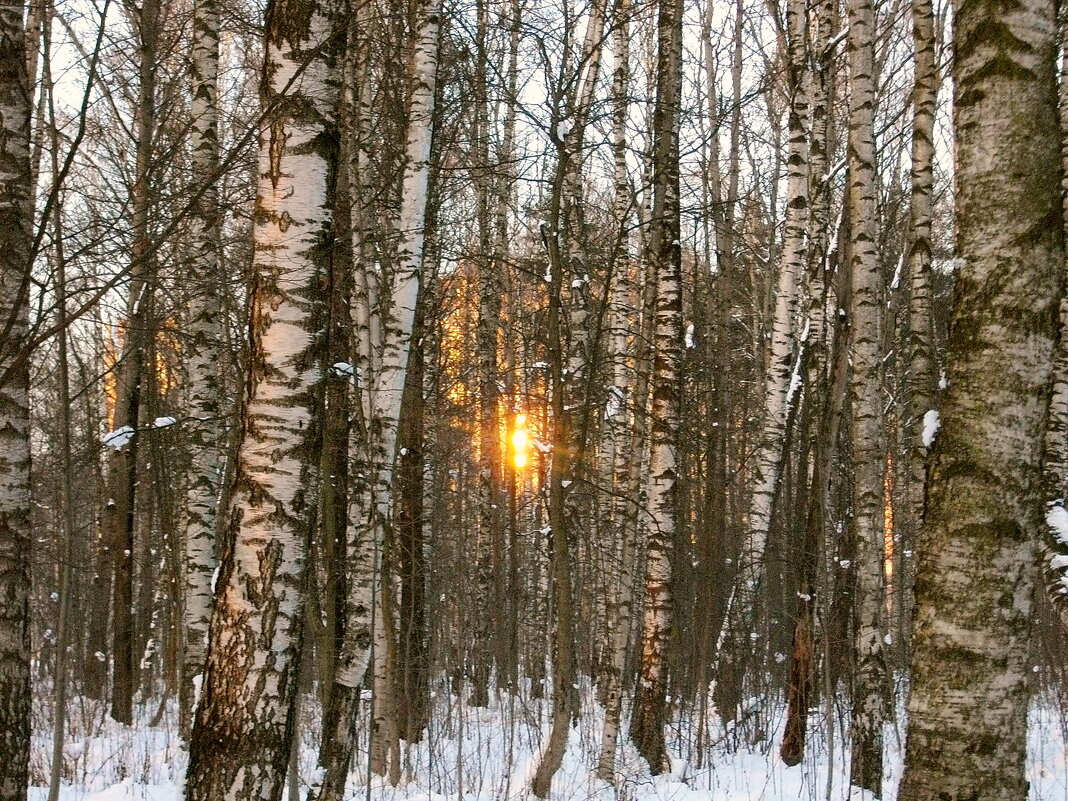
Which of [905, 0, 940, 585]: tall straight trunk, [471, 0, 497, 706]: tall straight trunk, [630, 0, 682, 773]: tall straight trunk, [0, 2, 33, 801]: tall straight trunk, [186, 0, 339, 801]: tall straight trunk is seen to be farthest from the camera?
[471, 0, 497, 706]: tall straight trunk

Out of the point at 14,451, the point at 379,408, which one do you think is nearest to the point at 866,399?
the point at 379,408

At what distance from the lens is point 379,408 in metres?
6.05

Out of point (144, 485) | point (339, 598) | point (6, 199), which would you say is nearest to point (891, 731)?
point (339, 598)

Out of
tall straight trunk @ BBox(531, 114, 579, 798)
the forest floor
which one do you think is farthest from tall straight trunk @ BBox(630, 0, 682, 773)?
tall straight trunk @ BBox(531, 114, 579, 798)

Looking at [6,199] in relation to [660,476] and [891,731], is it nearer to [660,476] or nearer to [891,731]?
[660,476]

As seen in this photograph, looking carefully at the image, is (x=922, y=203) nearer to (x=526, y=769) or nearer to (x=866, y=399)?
(x=866, y=399)

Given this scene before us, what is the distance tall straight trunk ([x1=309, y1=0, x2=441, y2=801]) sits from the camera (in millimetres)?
5523

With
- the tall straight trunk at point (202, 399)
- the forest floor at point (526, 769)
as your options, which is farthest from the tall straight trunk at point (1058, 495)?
the tall straight trunk at point (202, 399)

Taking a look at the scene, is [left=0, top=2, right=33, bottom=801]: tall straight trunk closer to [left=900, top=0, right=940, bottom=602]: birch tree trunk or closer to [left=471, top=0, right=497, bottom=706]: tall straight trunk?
[left=900, top=0, right=940, bottom=602]: birch tree trunk

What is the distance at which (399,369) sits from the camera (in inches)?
241

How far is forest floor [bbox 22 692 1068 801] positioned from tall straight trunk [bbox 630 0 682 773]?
0.73 m

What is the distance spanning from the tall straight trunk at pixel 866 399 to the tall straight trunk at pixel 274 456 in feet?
15.0

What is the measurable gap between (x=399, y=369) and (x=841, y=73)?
908 cm

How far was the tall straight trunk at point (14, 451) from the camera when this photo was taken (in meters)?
3.86
